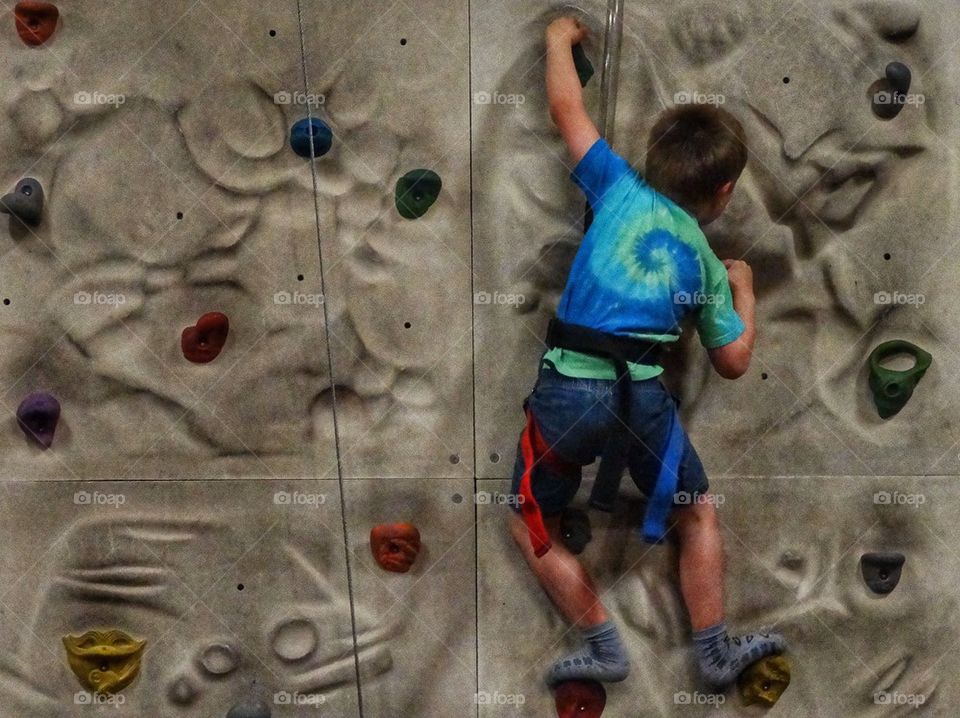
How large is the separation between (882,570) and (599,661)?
0.82 meters

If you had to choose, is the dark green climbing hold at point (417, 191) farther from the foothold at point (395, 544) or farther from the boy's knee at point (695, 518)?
the boy's knee at point (695, 518)

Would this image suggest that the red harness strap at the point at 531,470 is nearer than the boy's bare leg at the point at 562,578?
Yes

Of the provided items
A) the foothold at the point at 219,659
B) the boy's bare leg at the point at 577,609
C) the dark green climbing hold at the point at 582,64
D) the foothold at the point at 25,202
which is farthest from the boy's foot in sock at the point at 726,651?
the foothold at the point at 25,202

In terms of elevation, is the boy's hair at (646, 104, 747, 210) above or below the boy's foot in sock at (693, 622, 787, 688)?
above

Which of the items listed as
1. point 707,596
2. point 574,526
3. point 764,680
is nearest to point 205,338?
point 574,526

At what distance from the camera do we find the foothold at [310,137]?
3.32m

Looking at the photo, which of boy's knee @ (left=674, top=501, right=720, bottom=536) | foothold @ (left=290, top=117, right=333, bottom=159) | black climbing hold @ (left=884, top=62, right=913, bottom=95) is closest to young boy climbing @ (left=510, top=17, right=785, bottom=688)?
boy's knee @ (left=674, top=501, right=720, bottom=536)

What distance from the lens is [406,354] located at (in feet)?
11.1

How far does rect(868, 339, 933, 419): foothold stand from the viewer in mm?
3361

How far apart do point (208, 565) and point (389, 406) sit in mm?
663

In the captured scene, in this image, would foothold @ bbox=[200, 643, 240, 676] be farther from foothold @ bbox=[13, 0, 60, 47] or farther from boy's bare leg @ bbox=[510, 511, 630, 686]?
foothold @ bbox=[13, 0, 60, 47]

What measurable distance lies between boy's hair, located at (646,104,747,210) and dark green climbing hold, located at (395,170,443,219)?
0.57m

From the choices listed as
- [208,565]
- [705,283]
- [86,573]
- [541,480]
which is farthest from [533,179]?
[86,573]

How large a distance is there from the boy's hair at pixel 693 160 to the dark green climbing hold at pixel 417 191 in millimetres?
572
